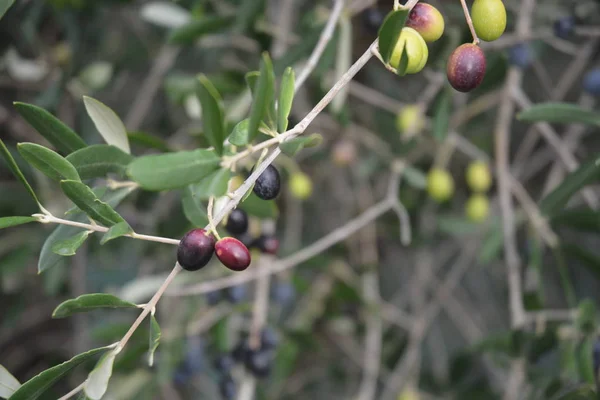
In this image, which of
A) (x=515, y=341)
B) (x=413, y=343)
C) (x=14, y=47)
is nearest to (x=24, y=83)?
(x=14, y=47)

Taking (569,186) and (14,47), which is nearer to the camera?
(569,186)

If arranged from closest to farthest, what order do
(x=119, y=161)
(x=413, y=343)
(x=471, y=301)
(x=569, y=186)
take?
(x=119, y=161)
(x=569, y=186)
(x=413, y=343)
(x=471, y=301)

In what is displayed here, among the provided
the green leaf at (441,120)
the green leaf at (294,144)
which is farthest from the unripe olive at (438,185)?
the green leaf at (294,144)

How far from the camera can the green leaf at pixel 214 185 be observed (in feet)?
1.99

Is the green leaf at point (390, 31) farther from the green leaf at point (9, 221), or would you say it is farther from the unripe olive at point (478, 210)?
the unripe olive at point (478, 210)

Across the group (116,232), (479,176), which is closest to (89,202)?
(116,232)

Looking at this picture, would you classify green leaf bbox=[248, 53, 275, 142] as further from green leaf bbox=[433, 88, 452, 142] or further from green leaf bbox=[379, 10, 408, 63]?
green leaf bbox=[433, 88, 452, 142]

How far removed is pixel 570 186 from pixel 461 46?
1.56 feet

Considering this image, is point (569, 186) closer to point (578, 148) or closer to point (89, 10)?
point (578, 148)

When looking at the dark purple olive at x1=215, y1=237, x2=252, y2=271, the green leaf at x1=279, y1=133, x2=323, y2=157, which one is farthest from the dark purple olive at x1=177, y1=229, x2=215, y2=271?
the green leaf at x1=279, y1=133, x2=323, y2=157

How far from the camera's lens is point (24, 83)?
5.99 feet

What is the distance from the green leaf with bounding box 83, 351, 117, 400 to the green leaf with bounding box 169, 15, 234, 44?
0.73 meters

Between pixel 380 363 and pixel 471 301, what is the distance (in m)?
0.60

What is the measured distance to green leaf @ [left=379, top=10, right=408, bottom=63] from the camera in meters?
0.60
